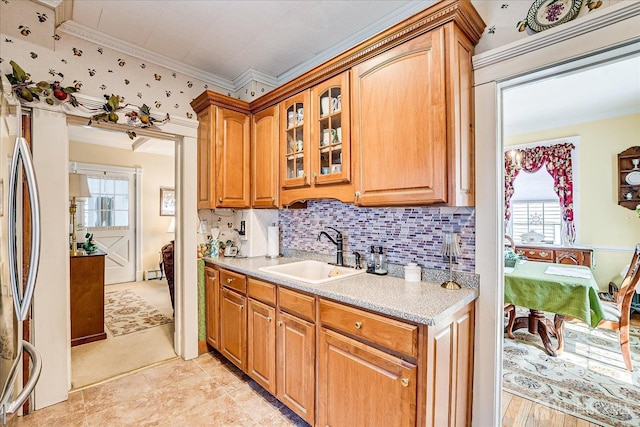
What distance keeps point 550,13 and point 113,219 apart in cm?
630

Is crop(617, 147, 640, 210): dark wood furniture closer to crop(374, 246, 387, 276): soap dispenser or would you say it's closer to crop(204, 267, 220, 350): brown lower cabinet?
crop(374, 246, 387, 276): soap dispenser

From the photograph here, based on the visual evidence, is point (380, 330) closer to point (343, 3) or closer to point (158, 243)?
point (343, 3)

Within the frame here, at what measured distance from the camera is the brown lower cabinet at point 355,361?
4.14 feet

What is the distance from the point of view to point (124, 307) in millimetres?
4129

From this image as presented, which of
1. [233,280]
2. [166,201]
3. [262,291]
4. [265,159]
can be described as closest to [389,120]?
[265,159]

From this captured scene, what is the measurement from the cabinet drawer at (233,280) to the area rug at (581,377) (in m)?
2.07

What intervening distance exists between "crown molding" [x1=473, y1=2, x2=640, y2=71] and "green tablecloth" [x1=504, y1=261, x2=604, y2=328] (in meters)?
1.85

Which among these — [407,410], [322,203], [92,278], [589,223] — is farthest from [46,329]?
[589,223]

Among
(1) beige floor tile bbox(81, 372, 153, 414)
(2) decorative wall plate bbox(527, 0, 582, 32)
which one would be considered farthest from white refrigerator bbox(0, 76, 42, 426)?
(2) decorative wall plate bbox(527, 0, 582, 32)

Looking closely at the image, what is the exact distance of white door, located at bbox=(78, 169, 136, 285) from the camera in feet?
16.8

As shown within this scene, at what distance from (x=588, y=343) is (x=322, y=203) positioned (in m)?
2.94

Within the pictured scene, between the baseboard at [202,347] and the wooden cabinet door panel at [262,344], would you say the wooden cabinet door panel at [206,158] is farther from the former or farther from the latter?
the baseboard at [202,347]

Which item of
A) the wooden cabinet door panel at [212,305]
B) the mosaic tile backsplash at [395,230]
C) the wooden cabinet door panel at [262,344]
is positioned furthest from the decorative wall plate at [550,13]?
the wooden cabinet door panel at [212,305]

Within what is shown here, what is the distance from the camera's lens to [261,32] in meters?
2.23
